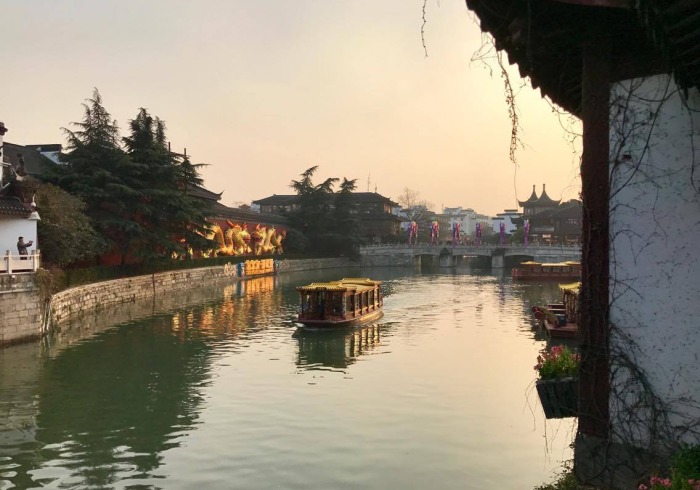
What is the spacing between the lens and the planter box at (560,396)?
5703 millimetres

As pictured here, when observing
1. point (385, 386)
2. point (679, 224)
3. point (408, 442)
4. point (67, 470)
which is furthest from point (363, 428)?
point (679, 224)

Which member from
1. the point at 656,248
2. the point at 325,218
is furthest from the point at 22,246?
the point at 325,218

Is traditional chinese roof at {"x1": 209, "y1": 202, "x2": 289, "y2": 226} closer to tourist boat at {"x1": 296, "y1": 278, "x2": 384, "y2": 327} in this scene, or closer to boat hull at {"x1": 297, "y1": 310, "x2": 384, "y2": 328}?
tourist boat at {"x1": 296, "y1": 278, "x2": 384, "y2": 327}

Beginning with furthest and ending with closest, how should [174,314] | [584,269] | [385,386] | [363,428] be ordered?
[174,314]
[385,386]
[363,428]
[584,269]

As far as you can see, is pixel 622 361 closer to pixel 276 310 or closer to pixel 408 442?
pixel 408 442

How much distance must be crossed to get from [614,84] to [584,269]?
164 cm

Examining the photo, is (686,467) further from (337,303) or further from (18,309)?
(18,309)

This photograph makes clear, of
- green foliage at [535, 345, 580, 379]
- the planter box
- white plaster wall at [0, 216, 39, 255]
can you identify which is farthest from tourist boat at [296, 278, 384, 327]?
the planter box

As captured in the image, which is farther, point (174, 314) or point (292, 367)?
point (174, 314)

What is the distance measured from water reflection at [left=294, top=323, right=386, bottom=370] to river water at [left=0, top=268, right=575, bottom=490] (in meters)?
0.10

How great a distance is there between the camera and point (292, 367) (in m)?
16.2

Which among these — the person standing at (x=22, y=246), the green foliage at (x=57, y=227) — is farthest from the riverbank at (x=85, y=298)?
the person standing at (x=22, y=246)

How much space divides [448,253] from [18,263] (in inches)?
2242

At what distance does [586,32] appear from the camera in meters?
4.77
